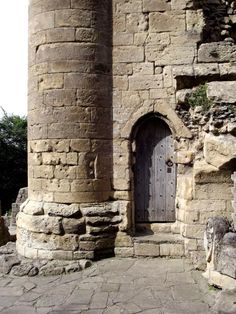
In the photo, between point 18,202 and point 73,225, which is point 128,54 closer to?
point 73,225

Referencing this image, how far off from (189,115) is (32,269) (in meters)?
3.48

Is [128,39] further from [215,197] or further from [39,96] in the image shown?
[215,197]

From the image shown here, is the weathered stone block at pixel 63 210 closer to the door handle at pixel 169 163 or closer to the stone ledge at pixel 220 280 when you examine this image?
the door handle at pixel 169 163

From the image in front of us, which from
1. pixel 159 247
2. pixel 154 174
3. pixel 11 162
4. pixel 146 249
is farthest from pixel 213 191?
pixel 11 162

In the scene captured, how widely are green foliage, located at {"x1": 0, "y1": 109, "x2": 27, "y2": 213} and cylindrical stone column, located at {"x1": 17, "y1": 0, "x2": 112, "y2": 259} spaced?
1735cm

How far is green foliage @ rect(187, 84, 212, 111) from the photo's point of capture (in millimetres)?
5830

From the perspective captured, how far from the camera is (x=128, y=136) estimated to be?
250 inches

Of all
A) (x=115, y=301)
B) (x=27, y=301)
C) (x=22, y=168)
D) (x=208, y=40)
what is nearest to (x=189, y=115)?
(x=208, y=40)

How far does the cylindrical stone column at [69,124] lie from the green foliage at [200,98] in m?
1.41

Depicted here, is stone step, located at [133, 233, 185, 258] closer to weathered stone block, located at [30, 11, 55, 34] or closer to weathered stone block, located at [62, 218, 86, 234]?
weathered stone block, located at [62, 218, 86, 234]

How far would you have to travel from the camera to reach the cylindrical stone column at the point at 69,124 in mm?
6102

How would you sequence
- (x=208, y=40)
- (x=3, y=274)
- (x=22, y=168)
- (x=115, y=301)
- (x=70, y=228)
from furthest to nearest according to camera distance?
(x=22, y=168)
(x=208, y=40)
(x=70, y=228)
(x=3, y=274)
(x=115, y=301)

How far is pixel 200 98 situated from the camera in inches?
234

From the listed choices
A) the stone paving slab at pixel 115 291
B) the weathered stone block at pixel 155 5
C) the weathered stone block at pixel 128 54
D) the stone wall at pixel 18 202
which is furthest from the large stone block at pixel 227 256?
the stone wall at pixel 18 202
